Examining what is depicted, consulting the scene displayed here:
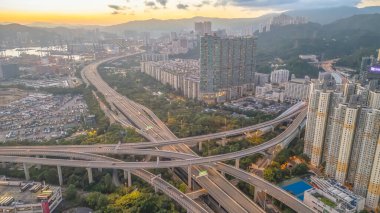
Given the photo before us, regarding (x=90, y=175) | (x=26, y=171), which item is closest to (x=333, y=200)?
(x=90, y=175)

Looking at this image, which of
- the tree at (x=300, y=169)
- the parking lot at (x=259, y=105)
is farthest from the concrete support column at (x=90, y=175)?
the parking lot at (x=259, y=105)

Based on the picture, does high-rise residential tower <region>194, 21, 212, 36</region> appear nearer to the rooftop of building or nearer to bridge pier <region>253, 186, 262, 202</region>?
bridge pier <region>253, 186, 262, 202</region>

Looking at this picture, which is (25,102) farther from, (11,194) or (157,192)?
(157,192)

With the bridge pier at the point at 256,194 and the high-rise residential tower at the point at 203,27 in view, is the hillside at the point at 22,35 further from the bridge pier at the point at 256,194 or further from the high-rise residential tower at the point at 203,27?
the bridge pier at the point at 256,194

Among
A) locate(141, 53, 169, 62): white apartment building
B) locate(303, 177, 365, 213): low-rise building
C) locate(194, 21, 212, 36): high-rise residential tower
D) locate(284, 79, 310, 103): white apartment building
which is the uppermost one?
locate(194, 21, 212, 36): high-rise residential tower

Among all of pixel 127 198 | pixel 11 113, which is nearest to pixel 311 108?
pixel 127 198

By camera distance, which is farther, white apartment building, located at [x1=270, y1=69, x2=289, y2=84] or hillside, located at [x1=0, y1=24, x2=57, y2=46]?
hillside, located at [x1=0, y1=24, x2=57, y2=46]

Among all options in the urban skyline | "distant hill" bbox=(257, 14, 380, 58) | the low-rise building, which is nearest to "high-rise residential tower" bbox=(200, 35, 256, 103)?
the urban skyline
